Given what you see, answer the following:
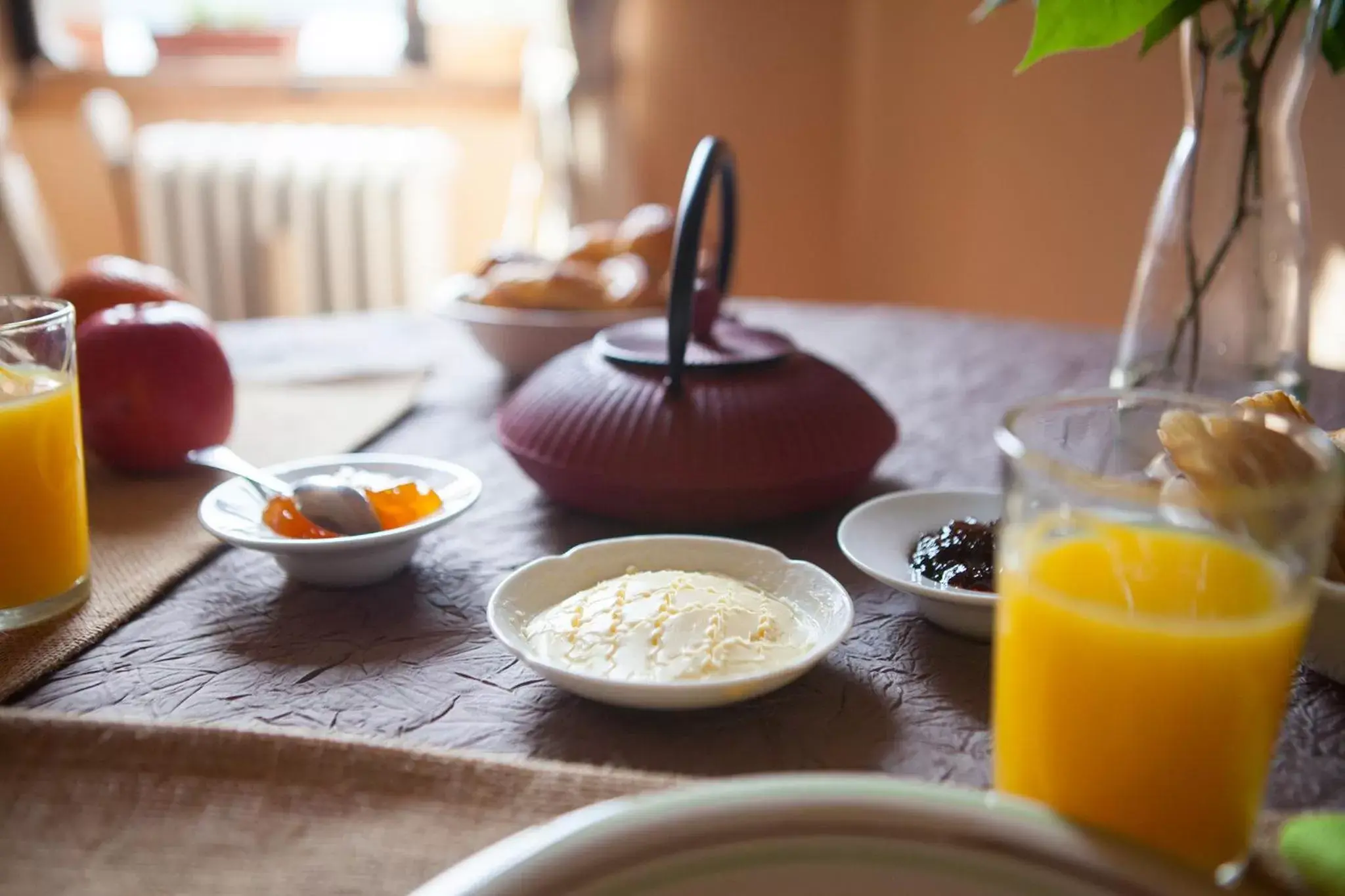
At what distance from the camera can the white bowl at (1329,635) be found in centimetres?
56

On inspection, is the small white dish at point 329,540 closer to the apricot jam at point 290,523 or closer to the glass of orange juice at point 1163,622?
the apricot jam at point 290,523

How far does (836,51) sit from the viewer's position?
2.75 meters

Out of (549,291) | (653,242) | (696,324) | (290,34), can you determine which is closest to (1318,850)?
(696,324)

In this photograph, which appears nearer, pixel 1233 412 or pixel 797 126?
pixel 1233 412

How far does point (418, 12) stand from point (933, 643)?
285cm

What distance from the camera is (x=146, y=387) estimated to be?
100 centimetres

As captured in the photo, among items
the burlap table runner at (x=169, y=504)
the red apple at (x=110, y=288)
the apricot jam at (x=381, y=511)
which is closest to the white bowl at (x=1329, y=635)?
the apricot jam at (x=381, y=511)

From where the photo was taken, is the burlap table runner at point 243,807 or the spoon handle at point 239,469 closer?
the burlap table runner at point 243,807

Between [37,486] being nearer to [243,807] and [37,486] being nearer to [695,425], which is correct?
[243,807]

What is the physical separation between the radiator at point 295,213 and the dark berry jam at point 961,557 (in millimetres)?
2389

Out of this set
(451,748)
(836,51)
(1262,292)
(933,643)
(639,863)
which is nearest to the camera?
(639,863)

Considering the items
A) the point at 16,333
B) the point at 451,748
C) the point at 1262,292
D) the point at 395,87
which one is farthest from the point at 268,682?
the point at 395,87

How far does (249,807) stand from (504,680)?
163 millimetres

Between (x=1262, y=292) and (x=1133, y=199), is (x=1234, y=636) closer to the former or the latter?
(x=1262, y=292)
